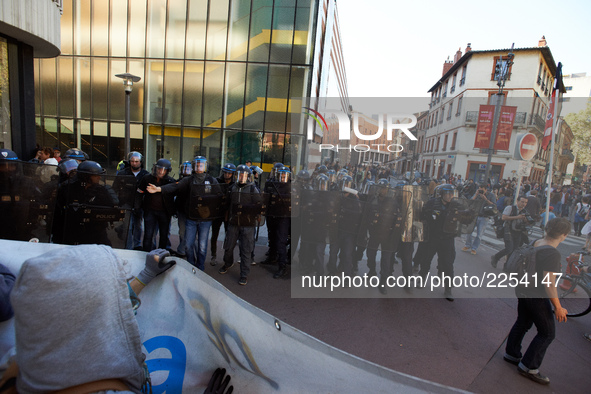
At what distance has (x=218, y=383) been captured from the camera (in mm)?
1722

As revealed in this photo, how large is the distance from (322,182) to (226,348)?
3790mm

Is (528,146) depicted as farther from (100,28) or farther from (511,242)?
(100,28)

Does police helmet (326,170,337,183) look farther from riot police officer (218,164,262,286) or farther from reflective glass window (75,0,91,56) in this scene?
reflective glass window (75,0,91,56)

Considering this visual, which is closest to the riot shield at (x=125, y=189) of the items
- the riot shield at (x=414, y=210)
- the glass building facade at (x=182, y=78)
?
the riot shield at (x=414, y=210)

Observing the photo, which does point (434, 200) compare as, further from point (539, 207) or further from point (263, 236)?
point (263, 236)

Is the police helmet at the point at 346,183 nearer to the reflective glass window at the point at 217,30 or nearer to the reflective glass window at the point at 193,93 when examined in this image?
the reflective glass window at the point at 193,93

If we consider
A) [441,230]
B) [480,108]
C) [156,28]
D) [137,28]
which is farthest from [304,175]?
[137,28]

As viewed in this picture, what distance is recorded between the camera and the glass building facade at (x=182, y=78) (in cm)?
1388

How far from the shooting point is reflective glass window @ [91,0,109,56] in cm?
1455

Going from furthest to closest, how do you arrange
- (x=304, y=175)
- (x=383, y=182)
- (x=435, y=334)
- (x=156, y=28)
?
1. (x=156, y=28)
2. (x=304, y=175)
3. (x=383, y=182)
4. (x=435, y=334)

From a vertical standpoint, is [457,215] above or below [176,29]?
below

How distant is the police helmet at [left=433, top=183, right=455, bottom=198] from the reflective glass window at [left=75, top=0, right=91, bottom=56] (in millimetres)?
17553

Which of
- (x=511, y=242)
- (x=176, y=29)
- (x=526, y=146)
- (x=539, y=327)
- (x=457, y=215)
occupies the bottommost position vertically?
(x=539, y=327)

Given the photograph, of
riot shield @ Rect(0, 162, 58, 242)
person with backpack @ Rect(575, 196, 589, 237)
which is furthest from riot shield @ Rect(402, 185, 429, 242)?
riot shield @ Rect(0, 162, 58, 242)
